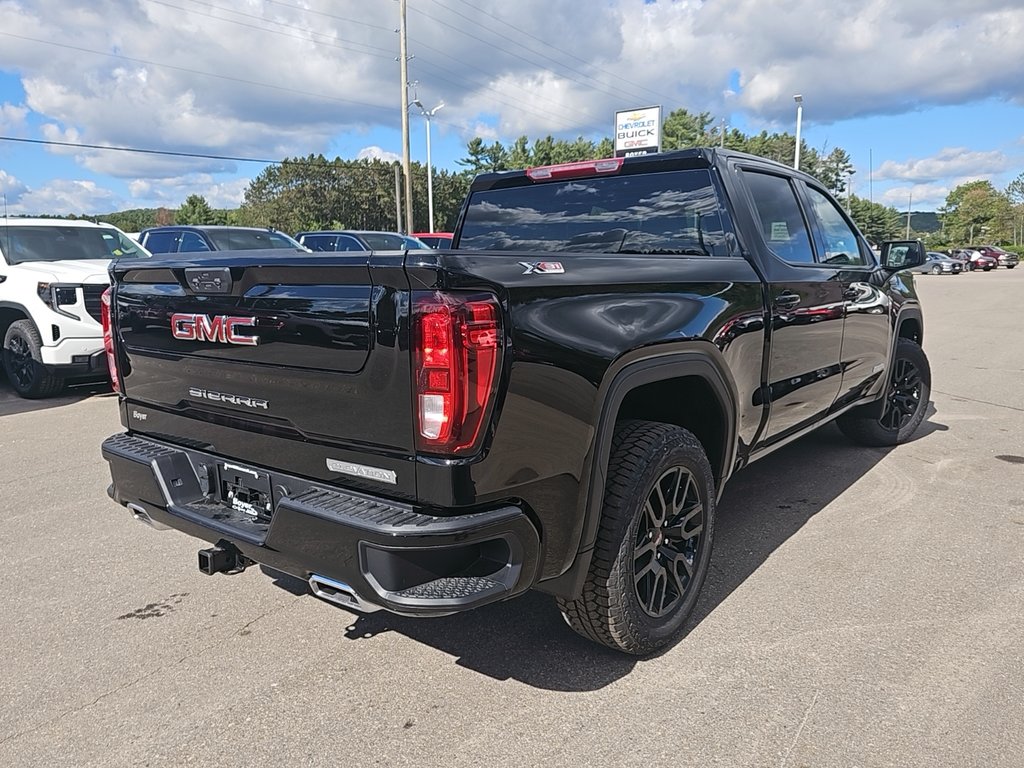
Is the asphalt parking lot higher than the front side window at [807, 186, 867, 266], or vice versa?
the front side window at [807, 186, 867, 266]

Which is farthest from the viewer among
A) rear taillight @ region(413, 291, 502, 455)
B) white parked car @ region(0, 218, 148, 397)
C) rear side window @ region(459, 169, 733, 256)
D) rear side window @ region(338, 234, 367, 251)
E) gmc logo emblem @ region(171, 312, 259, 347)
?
rear side window @ region(338, 234, 367, 251)

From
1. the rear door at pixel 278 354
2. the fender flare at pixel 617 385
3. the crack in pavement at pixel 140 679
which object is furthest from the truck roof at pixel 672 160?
the crack in pavement at pixel 140 679

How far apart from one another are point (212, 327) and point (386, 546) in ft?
3.47

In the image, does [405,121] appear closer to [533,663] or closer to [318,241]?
[318,241]

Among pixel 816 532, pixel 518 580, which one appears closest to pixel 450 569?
pixel 518 580

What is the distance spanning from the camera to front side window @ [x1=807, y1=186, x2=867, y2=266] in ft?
15.0

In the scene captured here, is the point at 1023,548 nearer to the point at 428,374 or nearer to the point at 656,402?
the point at 656,402

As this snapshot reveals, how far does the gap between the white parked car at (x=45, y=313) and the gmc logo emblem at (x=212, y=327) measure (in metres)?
5.31

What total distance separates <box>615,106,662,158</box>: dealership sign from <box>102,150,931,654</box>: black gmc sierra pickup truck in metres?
37.8

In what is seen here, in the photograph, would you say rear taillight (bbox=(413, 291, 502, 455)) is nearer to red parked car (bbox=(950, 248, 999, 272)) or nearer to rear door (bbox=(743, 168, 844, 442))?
rear door (bbox=(743, 168, 844, 442))

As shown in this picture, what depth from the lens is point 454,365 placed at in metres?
2.11

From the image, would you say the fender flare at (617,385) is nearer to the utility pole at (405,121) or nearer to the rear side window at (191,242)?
the rear side window at (191,242)

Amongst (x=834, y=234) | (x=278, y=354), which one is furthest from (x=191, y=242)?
(x=278, y=354)

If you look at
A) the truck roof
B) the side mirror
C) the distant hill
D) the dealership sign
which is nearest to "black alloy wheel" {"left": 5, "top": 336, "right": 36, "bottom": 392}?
the truck roof
